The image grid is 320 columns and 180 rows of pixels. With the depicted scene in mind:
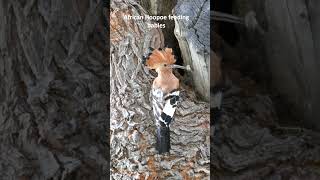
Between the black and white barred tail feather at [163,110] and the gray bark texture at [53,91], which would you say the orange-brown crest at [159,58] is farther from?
the gray bark texture at [53,91]

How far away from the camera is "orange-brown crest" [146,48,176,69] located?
1.18m

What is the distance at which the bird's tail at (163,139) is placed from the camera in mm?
1194

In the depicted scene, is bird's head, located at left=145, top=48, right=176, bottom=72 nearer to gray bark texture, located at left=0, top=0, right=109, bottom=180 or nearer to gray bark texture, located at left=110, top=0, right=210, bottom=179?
gray bark texture, located at left=110, top=0, right=210, bottom=179

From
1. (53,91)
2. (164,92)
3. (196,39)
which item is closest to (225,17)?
(196,39)

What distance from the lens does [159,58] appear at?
118 cm

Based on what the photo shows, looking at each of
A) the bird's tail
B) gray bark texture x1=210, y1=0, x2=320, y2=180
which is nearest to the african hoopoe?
the bird's tail

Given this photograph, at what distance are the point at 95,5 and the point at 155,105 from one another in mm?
396

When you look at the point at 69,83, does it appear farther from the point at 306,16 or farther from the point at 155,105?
the point at 306,16

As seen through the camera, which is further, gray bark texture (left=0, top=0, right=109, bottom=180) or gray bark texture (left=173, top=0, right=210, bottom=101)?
gray bark texture (left=0, top=0, right=109, bottom=180)

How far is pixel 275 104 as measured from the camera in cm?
139

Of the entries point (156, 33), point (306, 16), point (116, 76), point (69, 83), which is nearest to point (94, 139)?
point (69, 83)

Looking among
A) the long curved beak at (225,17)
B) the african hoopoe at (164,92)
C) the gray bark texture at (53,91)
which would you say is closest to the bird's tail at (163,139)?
the african hoopoe at (164,92)

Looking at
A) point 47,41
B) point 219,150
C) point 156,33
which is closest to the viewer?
point 156,33

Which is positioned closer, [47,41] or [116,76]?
[116,76]
